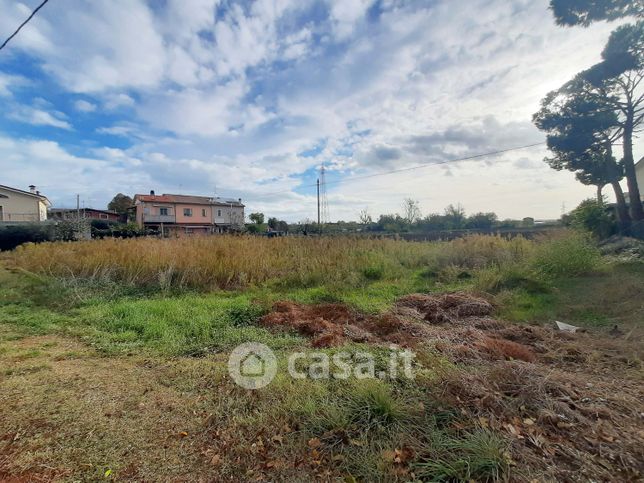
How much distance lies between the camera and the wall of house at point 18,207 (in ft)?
85.6

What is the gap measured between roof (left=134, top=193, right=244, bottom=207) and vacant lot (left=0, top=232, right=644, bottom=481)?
32499mm

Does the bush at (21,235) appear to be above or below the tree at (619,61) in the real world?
below

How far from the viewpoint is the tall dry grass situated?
6.54m

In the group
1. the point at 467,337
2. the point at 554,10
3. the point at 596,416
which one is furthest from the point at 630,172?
the point at 596,416

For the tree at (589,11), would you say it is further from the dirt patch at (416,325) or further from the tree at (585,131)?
the dirt patch at (416,325)

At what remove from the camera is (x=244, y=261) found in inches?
279

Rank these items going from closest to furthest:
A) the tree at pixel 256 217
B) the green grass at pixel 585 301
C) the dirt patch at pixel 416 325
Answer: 1. the dirt patch at pixel 416 325
2. the green grass at pixel 585 301
3. the tree at pixel 256 217

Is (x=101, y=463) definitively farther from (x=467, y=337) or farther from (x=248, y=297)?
(x=248, y=297)

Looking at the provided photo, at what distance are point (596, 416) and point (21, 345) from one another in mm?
5697

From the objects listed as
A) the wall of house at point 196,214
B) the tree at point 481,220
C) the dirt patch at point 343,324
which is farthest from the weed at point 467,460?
the wall of house at point 196,214

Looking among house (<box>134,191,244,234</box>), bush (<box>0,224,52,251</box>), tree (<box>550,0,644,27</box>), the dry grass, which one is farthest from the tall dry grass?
house (<box>134,191,244,234</box>)

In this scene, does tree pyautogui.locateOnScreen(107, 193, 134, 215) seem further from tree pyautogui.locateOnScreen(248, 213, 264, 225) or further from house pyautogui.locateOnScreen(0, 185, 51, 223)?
tree pyautogui.locateOnScreen(248, 213, 264, 225)

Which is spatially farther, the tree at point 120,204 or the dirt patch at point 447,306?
the tree at point 120,204

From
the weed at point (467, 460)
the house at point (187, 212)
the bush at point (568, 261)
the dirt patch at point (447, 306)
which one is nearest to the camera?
the weed at point (467, 460)
